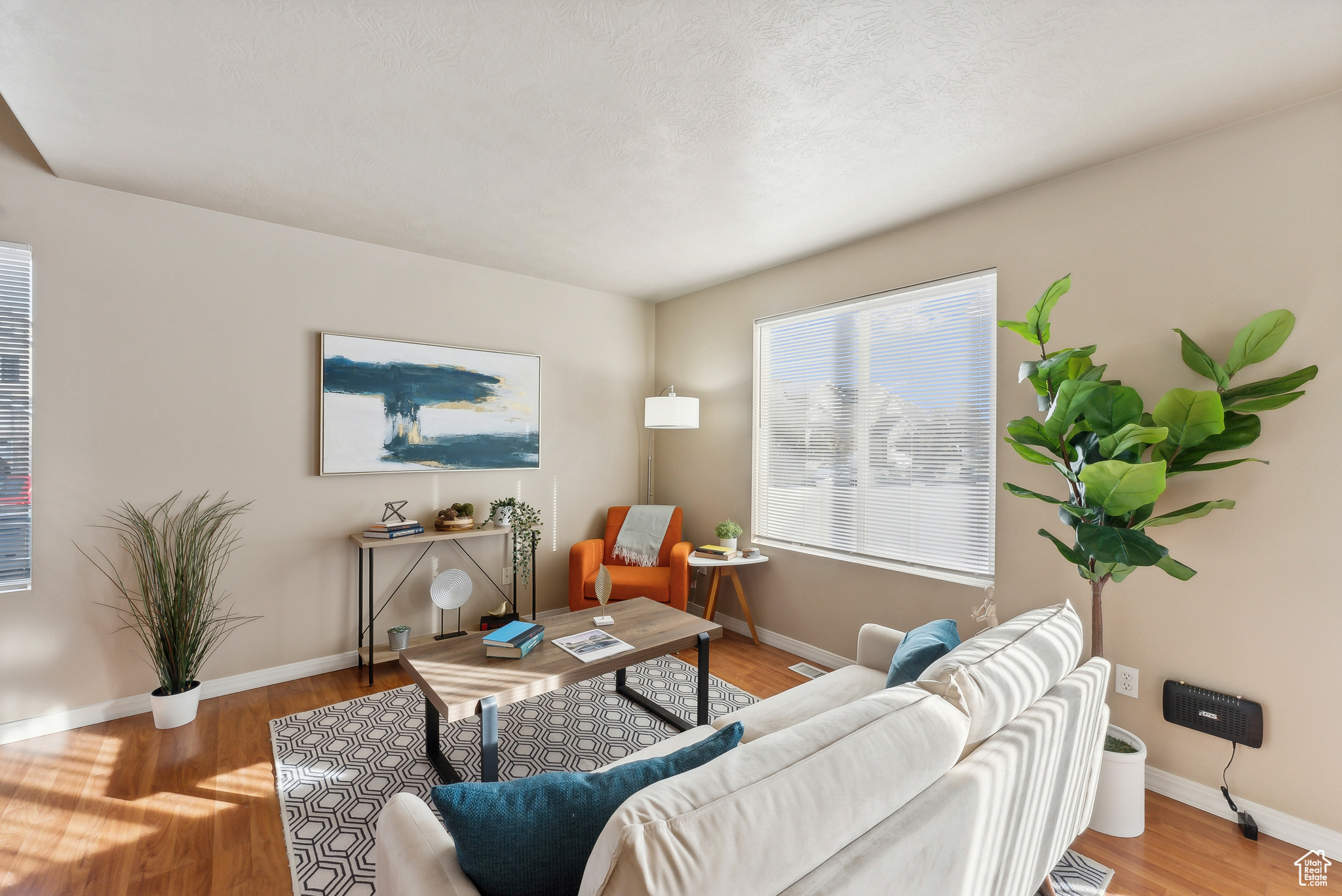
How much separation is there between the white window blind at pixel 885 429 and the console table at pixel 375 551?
190 cm

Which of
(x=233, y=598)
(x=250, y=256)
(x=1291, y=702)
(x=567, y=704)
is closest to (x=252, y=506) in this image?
(x=233, y=598)

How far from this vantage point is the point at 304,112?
2.11 m

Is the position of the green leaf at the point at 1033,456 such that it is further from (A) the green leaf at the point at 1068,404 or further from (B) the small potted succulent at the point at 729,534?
(B) the small potted succulent at the point at 729,534

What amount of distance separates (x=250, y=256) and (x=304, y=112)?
54.8 inches

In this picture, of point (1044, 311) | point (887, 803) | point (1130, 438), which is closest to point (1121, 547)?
point (1130, 438)

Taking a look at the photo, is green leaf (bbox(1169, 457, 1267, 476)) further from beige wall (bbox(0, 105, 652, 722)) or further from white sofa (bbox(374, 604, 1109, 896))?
beige wall (bbox(0, 105, 652, 722))

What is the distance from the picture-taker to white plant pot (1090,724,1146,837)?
2.02 metres

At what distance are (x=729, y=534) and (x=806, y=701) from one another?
183 centimetres

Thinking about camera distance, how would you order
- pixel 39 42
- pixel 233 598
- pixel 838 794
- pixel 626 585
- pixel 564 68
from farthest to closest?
pixel 626 585
pixel 233 598
pixel 564 68
pixel 39 42
pixel 838 794

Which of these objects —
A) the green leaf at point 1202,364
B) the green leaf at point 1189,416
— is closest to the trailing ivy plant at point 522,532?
the green leaf at point 1189,416

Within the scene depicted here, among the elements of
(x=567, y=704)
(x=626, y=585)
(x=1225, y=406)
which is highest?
(x=1225, y=406)

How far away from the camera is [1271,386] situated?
1939 millimetres

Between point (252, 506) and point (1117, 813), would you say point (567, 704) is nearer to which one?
point (252, 506)

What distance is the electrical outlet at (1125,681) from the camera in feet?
7.70
